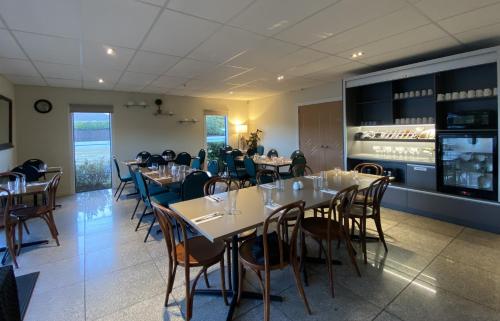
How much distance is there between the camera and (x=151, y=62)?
4.11 m

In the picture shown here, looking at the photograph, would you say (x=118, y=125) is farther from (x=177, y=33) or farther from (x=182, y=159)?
(x=177, y=33)

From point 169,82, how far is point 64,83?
2181 millimetres

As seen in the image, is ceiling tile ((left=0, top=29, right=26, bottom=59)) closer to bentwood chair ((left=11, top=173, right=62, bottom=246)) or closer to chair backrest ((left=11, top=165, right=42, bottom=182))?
bentwood chair ((left=11, top=173, right=62, bottom=246))

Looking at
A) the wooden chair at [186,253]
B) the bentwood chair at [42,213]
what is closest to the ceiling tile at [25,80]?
the bentwood chair at [42,213]

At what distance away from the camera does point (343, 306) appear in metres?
2.02

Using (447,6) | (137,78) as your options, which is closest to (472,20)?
(447,6)

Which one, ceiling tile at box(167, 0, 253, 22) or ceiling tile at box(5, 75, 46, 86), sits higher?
ceiling tile at box(5, 75, 46, 86)

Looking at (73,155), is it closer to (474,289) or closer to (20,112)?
(20,112)

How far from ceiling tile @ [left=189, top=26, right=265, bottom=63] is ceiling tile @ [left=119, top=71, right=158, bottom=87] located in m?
1.58

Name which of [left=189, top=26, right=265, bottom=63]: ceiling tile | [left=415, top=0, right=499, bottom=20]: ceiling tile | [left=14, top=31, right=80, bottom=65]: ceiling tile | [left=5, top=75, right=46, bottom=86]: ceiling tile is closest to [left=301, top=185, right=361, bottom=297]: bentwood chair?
[left=415, top=0, right=499, bottom=20]: ceiling tile

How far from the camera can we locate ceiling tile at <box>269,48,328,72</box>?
3.81 meters

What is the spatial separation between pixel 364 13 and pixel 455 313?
8.83 ft

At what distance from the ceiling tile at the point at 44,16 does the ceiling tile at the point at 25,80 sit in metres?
2.81

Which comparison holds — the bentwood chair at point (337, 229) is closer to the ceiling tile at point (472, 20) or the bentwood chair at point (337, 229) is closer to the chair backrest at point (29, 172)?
the ceiling tile at point (472, 20)
